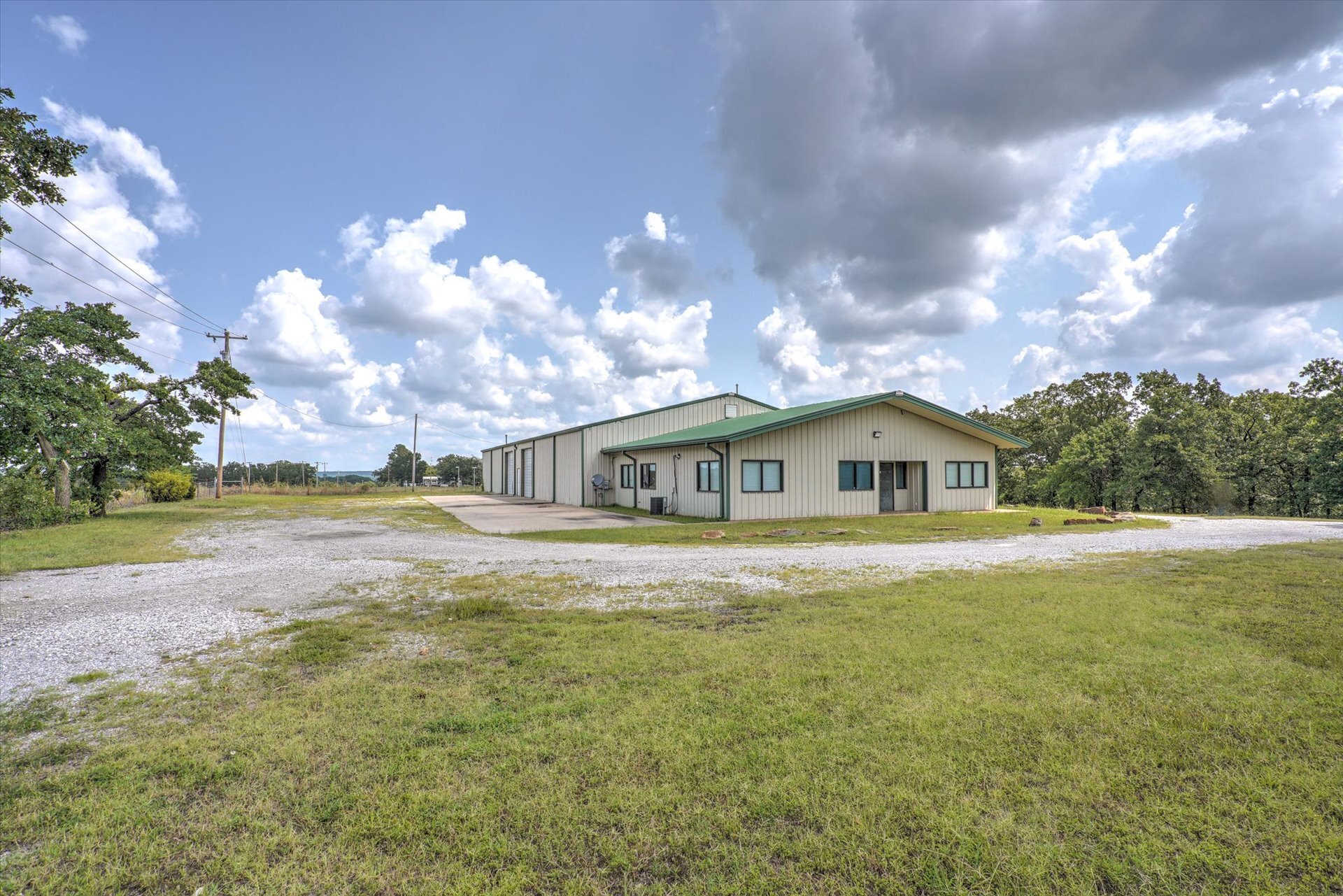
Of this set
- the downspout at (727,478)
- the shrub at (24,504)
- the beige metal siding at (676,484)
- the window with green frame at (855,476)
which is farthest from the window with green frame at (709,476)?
the shrub at (24,504)

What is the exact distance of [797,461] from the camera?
20.2m

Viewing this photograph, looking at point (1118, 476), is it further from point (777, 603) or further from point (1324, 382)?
point (777, 603)

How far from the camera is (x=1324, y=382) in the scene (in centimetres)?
2719

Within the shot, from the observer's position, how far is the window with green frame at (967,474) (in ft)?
75.9

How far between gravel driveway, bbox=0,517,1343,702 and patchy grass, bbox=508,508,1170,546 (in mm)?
993

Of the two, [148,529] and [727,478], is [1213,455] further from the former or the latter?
[148,529]

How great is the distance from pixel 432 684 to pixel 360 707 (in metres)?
0.51

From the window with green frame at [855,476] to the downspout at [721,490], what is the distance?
4394mm

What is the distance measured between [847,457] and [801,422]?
2763mm

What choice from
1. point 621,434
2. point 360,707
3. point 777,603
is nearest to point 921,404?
point 621,434

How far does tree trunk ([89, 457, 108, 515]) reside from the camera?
20.7 meters

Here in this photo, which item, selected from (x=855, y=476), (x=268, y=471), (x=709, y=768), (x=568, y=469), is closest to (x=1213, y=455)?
(x=855, y=476)

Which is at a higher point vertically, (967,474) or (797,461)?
(797,461)

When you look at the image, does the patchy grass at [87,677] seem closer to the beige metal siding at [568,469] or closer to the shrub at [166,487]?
the beige metal siding at [568,469]
